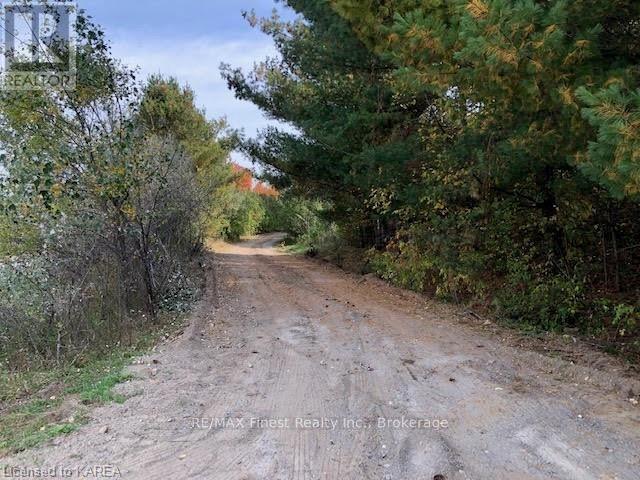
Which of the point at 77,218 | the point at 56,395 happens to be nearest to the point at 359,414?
the point at 56,395

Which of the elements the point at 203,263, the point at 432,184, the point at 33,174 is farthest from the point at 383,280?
the point at 33,174

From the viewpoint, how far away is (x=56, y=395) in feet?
14.7

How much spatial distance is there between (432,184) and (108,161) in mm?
5349

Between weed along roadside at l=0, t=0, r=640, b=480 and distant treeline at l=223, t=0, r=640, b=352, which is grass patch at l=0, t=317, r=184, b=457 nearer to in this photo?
weed along roadside at l=0, t=0, r=640, b=480

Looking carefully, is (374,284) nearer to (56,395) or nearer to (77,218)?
(77,218)

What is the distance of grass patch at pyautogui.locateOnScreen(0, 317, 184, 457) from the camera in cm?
353

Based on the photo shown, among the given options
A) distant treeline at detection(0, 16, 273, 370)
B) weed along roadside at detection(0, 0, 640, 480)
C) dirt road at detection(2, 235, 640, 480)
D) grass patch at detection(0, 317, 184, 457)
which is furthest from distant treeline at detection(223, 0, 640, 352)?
grass patch at detection(0, 317, 184, 457)

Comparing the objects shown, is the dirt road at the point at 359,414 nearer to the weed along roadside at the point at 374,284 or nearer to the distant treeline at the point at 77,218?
the weed along roadside at the point at 374,284

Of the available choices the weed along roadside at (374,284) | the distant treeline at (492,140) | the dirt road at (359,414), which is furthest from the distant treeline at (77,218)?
the distant treeline at (492,140)

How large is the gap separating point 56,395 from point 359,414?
2.94m

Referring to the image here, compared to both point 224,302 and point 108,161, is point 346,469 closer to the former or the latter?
point 108,161

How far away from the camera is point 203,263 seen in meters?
15.3

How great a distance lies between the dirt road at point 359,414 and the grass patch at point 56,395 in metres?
0.18

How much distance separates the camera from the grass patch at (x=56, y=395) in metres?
3.53
